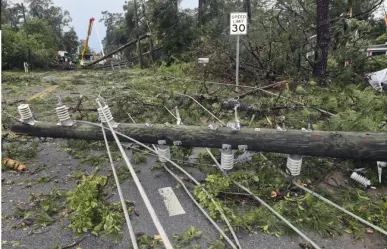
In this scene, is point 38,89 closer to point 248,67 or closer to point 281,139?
point 248,67

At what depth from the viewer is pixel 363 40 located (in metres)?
8.35

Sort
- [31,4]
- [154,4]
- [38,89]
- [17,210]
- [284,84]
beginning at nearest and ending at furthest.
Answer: [17,210] → [284,84] → [38,89] → [154,4] → [31,4]

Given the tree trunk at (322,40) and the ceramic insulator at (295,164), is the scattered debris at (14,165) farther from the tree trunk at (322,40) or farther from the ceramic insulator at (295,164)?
the tree trunk at (322,40)

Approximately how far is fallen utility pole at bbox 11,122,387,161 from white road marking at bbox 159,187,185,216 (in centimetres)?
63

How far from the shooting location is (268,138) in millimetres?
3402

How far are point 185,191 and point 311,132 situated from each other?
5.29 feet

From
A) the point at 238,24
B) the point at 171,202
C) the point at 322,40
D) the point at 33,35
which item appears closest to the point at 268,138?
the point at 171,202

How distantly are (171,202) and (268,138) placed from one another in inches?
52.8

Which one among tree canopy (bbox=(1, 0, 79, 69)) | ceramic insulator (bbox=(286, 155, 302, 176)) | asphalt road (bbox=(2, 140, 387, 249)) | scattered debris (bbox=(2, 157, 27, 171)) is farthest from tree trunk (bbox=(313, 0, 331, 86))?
tree canopy (bbox=(1, 0, 79, 69))

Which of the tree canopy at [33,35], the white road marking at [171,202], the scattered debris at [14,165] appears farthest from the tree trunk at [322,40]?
the tree canopy at [33,35]

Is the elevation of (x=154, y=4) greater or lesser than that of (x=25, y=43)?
greater

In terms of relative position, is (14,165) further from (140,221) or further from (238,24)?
(238,24)

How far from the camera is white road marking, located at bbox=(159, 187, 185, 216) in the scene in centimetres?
305

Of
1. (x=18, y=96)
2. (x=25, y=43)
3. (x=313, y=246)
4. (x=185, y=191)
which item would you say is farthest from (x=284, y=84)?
(x=25, y=43)
